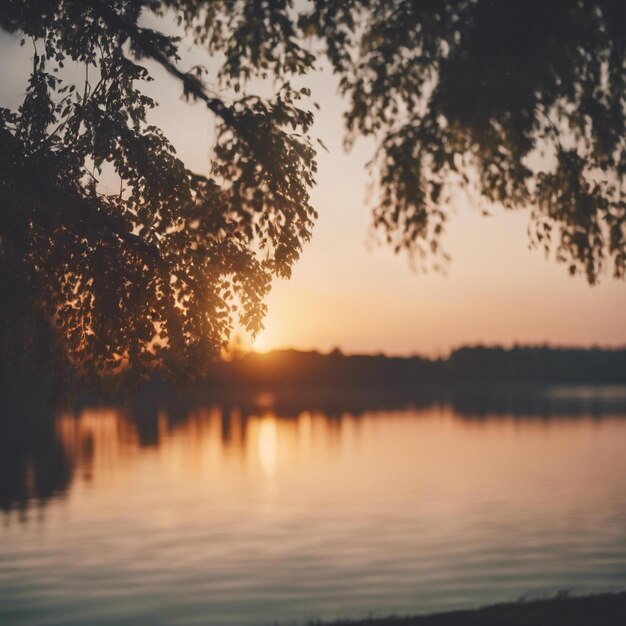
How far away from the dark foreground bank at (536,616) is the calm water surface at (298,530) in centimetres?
972

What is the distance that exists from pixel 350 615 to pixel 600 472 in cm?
3722

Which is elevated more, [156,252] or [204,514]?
[156,252]

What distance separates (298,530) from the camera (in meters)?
35.5

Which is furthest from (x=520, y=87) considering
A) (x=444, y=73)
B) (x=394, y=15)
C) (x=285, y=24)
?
(x=285, y=24)

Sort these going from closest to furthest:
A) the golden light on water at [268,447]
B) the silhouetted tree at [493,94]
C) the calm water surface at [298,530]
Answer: the silhouetted tree at [493,94] < the calm water surface at [298,530] < the golden light on water at [268,447]

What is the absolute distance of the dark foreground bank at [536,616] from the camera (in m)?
11.5

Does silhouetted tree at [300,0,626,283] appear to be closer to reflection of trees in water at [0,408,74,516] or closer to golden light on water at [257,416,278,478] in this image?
reflection of trees in water at [0,408,74,516]

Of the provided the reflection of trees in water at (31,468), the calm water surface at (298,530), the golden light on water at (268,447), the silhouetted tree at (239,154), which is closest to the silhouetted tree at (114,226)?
the silhouetted tree at (239,154)

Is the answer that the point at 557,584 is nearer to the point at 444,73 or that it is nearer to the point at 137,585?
the point at 137,585

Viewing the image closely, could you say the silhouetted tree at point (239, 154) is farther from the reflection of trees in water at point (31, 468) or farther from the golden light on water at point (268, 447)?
the golden light on water at point (268, 447)

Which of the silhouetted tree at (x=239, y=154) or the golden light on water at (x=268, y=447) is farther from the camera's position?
the golden light on water at (x=268, y=447)

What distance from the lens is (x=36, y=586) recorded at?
25.1m

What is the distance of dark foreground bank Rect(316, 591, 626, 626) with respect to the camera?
11531mm

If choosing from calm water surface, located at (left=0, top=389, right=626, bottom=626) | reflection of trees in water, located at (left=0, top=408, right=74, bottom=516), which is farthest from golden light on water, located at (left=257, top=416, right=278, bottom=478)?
reflection of trees in water, located at (left=0, top=408, right=74, bottom=516)
